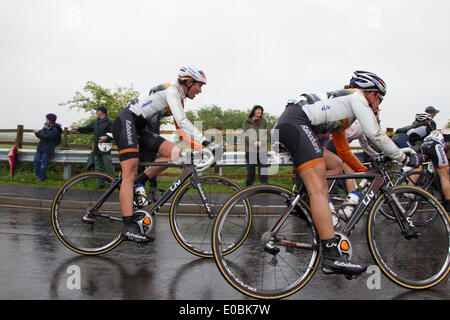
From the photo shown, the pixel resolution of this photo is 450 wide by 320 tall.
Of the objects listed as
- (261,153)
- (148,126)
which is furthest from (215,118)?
(148,126)

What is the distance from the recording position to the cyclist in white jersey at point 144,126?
4891 mm

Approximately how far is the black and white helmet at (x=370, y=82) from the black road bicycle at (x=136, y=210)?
5.61 ft

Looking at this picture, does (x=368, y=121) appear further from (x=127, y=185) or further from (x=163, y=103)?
(x=127, y=185)

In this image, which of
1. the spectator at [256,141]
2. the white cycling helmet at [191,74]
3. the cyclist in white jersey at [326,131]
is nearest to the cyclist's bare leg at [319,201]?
the cyclist in white jersey at [326,131]

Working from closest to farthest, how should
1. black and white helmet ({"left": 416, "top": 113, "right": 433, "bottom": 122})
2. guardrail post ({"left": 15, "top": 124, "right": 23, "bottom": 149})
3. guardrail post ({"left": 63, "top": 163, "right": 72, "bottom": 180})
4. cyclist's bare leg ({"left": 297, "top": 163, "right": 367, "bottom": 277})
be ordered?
1. cyclist's bare leg ({"left": 297, "top": 163, "right": 367, "bottom": 277})
2. black and white helmet ({"left": 416, "top": 113, "right": 433, "bottom": 122})
3. guardrail post ({"left": 63, "top": 163, "right": 72, "bottom": 180})
4. guardrail post ({"left": 15, "top": 124, "right": 23, "bottom": 149})

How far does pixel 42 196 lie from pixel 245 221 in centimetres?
635

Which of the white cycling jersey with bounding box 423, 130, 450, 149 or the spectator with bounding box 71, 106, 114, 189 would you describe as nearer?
the white cycling jersey with bounding box 423, 130, 450, 149

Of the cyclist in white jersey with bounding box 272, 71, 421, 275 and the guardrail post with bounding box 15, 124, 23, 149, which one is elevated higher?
the guardrail post with bounding box 15, 124, 23, 149

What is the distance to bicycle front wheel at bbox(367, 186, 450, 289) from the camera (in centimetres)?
391

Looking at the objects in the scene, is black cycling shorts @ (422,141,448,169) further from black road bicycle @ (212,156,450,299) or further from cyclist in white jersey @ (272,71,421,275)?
cyclist in white jersey @ (272,71,421,275)

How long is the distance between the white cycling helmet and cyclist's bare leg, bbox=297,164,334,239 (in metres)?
1.87

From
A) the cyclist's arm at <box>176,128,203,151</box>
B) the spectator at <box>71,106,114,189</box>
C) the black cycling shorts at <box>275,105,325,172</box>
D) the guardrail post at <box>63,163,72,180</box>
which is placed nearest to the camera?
the black cycling shorts at <box>275,105,325,172</box>

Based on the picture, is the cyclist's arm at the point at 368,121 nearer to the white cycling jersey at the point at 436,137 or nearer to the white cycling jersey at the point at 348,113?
the white cycling jersey at the point at 348,113

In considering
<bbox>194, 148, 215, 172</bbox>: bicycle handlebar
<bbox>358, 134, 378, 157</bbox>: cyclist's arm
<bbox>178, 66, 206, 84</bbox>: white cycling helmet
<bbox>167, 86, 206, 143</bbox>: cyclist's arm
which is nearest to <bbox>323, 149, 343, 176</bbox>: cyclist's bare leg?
<bbox>358, 134, 378, 157</bbox>: cyclist's arm
